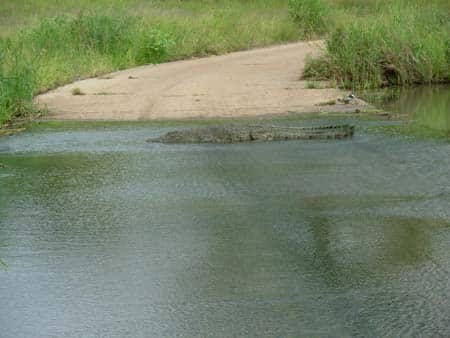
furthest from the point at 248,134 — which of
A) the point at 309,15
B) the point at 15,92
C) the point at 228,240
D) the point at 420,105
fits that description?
the point at 309,15

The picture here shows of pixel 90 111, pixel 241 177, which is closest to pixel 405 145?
pixel 241 177

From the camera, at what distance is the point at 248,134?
42.3ft

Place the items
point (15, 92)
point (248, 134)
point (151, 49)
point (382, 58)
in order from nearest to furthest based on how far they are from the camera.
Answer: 1. point (248, 134)
2. point (15, 92)
3. point (382, 58)
4. point (151, 49)

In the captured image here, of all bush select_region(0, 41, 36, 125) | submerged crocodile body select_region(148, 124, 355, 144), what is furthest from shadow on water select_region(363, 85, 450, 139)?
bush select_region(0, 41, 36, 125)

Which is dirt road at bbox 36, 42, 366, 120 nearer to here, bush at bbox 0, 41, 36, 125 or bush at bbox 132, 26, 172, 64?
bush at bbox 0, 41, 36, 125

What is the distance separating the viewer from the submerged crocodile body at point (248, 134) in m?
12.9

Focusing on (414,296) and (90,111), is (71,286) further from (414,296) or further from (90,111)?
(90,111)

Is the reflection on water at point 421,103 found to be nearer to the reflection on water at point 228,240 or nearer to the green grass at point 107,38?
the reflection on water at point 228,240

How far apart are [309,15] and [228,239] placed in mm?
23569

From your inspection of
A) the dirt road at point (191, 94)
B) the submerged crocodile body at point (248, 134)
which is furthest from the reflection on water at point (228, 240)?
the dirt road at point (191, 94)

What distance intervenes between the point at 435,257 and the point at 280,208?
2.02m

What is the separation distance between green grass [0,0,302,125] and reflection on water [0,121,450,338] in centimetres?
468

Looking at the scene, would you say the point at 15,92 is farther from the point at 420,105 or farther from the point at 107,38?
the point at 107,38

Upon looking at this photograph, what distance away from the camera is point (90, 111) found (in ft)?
53.3
